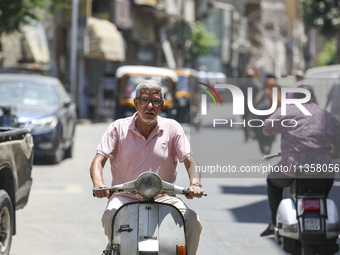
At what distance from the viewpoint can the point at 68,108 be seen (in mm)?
19781

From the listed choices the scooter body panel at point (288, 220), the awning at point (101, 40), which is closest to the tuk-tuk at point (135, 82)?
the awning at point (101, 40)

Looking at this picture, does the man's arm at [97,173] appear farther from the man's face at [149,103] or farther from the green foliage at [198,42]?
the green foliage at [198,42]

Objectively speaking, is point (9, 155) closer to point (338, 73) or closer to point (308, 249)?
point (308, 249)

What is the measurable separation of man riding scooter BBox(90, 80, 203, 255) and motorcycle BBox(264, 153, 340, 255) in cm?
171

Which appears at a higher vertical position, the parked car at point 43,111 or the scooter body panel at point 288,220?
the scooter body panel at point 288,220

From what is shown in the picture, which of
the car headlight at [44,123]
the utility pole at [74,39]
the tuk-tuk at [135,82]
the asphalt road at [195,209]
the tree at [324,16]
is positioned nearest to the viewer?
the asphalt road at [195,209]

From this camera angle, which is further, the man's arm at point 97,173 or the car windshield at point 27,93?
the car windshield at point 27,93

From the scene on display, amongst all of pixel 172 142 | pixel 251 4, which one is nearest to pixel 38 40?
pixel 172 142

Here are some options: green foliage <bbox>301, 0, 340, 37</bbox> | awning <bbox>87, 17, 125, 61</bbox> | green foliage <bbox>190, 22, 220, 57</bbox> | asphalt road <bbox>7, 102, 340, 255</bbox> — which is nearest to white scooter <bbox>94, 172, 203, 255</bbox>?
asphalt road <bbox>7, 102, 340, 255</bbox>

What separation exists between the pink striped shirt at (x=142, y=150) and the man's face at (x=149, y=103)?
0.14 m

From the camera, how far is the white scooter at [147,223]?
5.55 metres

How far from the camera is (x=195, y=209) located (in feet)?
39.8

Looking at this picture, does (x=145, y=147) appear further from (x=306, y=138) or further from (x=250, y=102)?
(x=250, y=102)

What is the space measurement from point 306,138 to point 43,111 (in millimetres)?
10592
